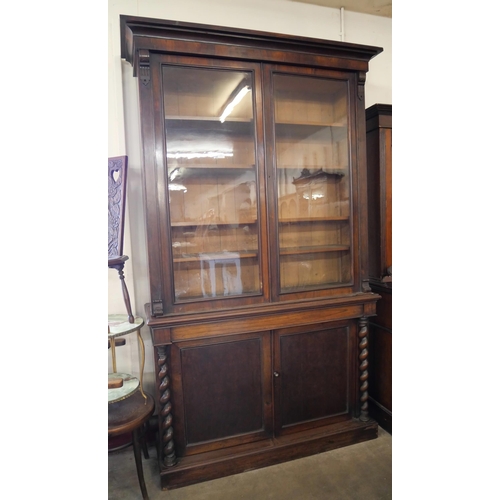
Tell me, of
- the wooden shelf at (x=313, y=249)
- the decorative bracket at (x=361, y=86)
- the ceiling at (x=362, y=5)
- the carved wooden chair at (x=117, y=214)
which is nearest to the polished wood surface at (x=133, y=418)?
the carved wooden chair at (x=117, y=214)

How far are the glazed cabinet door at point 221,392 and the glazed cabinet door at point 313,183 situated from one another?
1.21ft

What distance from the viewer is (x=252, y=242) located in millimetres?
1686

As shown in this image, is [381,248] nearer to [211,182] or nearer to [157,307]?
[211,182]

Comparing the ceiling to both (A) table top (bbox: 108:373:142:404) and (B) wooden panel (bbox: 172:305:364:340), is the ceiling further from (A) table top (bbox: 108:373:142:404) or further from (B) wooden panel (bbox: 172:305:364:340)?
(A) table top (bbox: 108:373:142:404)

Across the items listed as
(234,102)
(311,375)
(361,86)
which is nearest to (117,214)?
(234,102)

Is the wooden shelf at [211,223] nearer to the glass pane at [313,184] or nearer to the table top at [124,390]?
the glass pane at [313,184]

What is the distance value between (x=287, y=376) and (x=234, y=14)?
2.13 m

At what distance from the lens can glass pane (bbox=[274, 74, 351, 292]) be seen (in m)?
1.74

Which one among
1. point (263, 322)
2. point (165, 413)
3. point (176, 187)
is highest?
point (176, 187)

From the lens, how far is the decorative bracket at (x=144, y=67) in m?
1.40

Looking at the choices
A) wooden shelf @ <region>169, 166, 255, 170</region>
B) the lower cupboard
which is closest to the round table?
the lower cupboard

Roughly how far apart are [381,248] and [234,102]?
118cm

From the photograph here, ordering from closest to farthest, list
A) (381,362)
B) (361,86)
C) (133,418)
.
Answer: (133,418) → (361,86) → (381,362)
